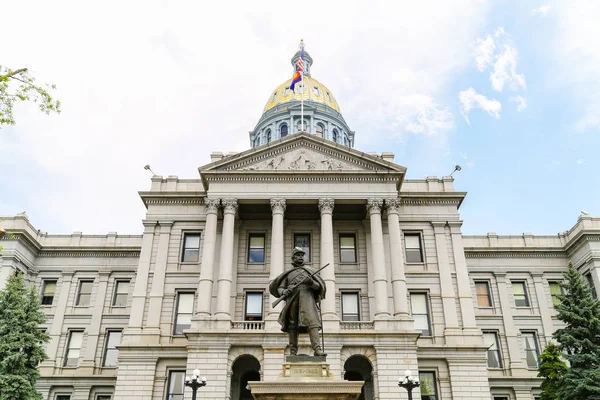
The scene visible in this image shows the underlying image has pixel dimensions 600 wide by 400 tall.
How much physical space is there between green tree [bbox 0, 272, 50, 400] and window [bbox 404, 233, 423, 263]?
2238cm

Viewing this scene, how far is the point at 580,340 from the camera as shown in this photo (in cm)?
2816

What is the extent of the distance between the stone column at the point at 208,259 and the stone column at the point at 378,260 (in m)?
9.32

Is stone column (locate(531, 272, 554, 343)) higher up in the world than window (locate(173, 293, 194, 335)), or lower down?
higher up

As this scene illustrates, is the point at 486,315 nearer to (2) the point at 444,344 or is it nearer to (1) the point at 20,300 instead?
(2) the point at 444,344

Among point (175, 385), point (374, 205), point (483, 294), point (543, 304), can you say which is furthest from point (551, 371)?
point (175, 385)

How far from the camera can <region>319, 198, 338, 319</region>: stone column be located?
2911cm

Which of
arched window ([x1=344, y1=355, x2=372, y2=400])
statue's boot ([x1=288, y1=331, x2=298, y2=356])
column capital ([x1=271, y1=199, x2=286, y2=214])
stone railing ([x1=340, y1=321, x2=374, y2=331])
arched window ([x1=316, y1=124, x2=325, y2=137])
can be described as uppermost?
arched window ([x1=316, y1=124, x2=325, y2=137])

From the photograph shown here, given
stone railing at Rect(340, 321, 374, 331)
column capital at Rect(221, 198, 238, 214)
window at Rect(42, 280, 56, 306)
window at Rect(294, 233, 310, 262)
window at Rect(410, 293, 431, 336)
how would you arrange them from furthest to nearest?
window at Rect(42, 280, 56, 306), window at Rect(294, 233, 310, 262), column capital at Rect(221, 198, 238, 214), window at Rect(410, 293, 431, 336), stone railing at Rect(340, 321, 374, 331)

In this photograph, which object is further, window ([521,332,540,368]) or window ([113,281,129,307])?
window ([113,281,129,307])

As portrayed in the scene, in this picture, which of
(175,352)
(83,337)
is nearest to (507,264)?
(175,352)

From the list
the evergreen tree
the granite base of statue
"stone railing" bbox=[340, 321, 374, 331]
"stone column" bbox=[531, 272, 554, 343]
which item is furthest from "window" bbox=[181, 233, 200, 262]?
"stone column" bbox=[531, 272, 554, 343]

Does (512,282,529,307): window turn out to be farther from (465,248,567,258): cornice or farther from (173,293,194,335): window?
(173,293,194,335): window

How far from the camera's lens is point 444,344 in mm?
30812

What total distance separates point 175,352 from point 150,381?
2003 mm
